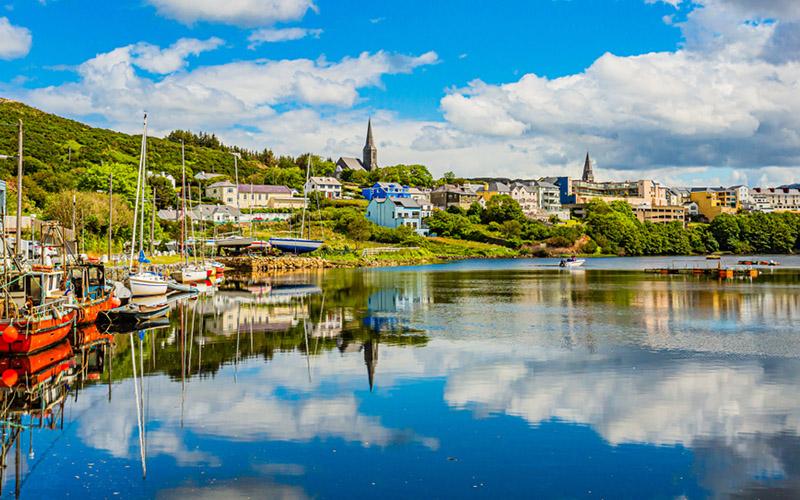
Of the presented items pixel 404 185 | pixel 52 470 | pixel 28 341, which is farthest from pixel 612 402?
pixel 404 185

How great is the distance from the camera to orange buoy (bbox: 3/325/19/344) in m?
22.7

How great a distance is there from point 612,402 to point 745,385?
470 centimetres

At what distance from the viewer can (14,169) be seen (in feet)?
327

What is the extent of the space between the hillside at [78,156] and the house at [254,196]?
932 cm

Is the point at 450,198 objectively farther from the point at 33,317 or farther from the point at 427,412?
the point at 427,412

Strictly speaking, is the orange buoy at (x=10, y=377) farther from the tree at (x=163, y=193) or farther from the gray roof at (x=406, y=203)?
the gray roof at (x=406, y=203)

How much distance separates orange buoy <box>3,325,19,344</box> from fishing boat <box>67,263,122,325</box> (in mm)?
6789

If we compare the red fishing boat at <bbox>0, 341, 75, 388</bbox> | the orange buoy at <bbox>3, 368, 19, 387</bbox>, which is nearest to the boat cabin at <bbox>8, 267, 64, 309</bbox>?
the red fishing boat at <bbox>0, 341, 75, 388</bbox>

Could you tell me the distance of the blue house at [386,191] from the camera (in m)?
150

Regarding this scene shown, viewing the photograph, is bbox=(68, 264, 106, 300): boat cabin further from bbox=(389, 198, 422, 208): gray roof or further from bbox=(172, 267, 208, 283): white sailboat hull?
bbox=(389, 198, 422, 208): gray roof

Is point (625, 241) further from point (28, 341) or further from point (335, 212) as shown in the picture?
point (28, 341)

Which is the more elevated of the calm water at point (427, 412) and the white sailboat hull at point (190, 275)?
the white sailboat hull at point (190, 275)

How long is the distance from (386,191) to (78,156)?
199 ft

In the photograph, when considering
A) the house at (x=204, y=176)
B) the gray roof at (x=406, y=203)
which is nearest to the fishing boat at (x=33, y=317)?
the gray roof at (x=406, y=203)
